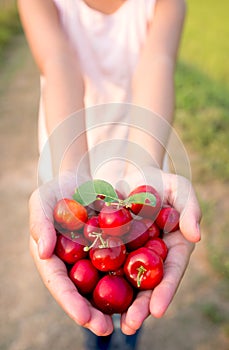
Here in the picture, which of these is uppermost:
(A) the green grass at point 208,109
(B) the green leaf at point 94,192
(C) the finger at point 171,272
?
(B) the green leaf at point 94,192

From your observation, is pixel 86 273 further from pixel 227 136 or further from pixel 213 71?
pixel 213 71

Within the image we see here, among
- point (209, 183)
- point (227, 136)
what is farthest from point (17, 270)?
point (227, 136)

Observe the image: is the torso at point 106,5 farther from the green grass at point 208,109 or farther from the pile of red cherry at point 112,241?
the green grass at point 208,109

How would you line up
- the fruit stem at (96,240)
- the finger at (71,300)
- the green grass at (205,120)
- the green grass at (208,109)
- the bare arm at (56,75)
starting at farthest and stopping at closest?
the green grass at (205,120)
the green grass at (208,109)
the bare arm at (56,75)
the fruit stem at (96,240)
the finger at (71,300)

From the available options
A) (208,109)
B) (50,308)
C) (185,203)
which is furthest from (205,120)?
(185,203)

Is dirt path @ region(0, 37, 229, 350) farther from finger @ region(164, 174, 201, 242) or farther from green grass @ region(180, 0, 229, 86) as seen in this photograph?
green grass @ region(180, 0, 229, 86)

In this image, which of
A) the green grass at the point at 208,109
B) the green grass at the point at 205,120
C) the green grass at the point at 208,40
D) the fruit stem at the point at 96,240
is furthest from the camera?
the green grass at the point at 208,40

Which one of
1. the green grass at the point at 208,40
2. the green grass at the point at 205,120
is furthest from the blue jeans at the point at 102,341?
the green grass at the point at 208,40
